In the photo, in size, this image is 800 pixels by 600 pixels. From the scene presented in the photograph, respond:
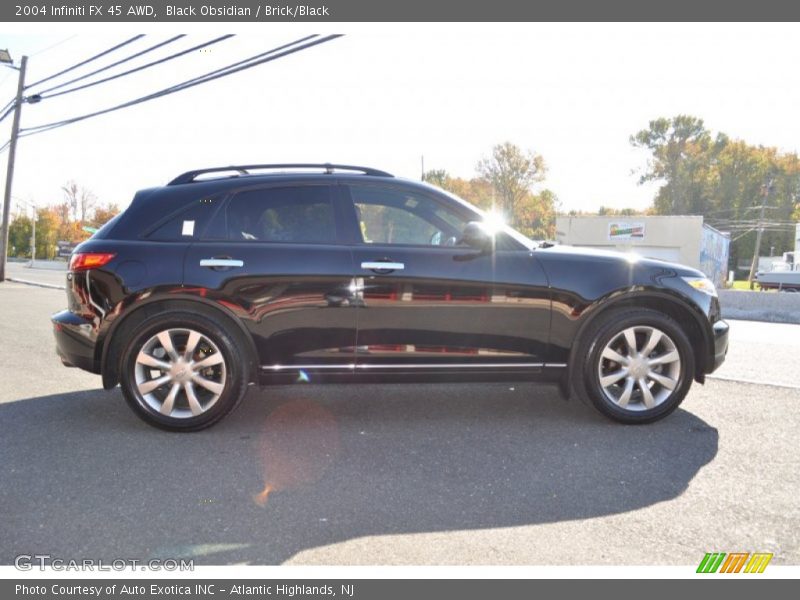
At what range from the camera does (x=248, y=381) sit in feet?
13.9

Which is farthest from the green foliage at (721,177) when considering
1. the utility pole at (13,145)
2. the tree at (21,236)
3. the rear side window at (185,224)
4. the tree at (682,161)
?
the rear side window at (185,224)

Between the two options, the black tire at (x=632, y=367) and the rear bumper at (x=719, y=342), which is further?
the rear bumper at (x=719, y=342)

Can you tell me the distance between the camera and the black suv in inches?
164

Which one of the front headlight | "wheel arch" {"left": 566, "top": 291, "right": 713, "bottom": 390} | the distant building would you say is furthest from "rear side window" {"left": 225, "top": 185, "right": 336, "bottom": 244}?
the distant building

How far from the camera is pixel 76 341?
14.1 feet

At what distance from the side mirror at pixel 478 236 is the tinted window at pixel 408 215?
0.69ft

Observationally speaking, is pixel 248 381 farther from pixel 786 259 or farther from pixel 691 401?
pixel 786 259

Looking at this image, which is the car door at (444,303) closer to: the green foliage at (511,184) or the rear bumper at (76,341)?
the rear bumper at (76,341)

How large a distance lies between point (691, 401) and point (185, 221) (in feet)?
14.2

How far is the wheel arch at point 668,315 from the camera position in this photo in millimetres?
A: 4375

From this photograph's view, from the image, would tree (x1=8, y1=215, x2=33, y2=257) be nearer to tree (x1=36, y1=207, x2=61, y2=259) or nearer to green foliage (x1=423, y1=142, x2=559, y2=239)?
tree (x1=36, y1=207, x2=61, y2=259)

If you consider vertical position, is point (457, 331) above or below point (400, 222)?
below

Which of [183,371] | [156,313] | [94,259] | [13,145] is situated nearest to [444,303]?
[183,371]

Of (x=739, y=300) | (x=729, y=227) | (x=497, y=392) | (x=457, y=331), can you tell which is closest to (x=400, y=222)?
(x=457, y=331)
